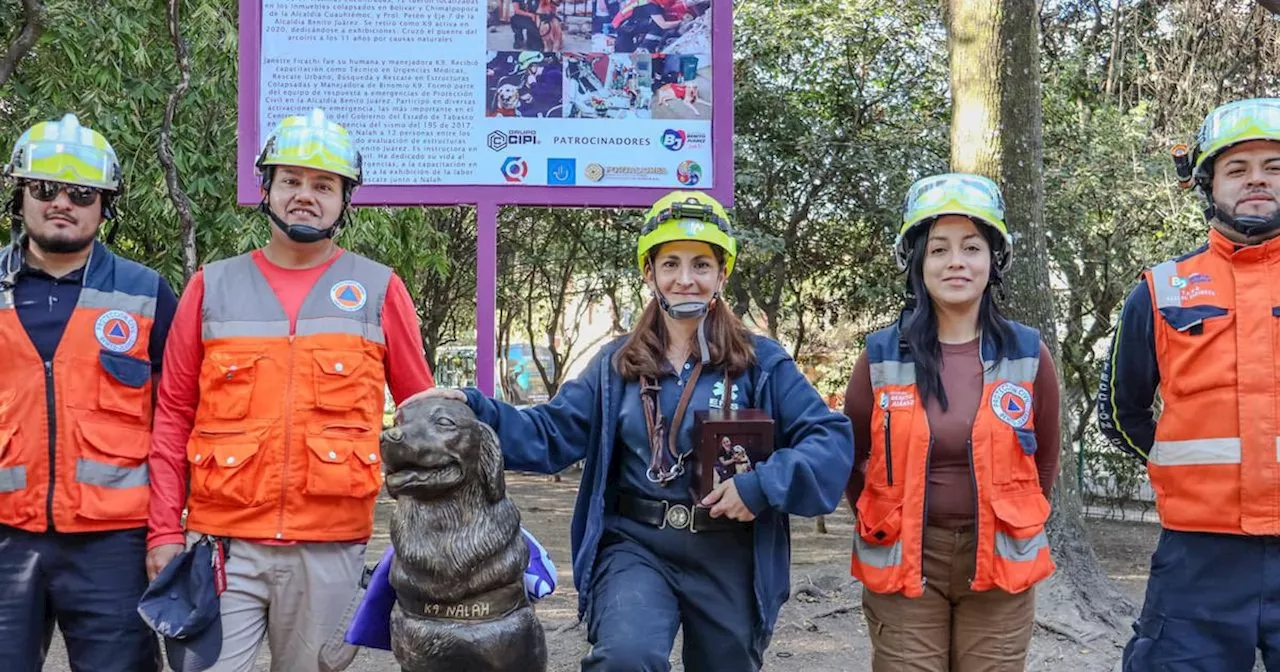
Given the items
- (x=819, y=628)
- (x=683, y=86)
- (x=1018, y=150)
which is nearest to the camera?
(x=683, y=86)

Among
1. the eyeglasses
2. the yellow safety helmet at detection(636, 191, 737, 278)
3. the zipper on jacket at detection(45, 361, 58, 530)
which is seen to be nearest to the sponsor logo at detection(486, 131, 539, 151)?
the yellow safety helmet at detection(636, 191, 737, 278)

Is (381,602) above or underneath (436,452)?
underneath

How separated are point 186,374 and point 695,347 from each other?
1718mm

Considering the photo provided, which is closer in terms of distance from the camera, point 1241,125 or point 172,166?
point 1241,125

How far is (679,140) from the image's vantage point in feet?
19.0

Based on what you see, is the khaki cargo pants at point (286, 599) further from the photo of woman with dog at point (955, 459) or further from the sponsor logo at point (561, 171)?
the sponsor logo at point (561, 171)

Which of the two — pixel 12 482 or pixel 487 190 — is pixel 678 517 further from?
pixel 487 190

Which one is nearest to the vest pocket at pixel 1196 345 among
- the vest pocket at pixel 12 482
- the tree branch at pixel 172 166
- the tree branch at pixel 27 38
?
the vest pocket at pixel 12 482

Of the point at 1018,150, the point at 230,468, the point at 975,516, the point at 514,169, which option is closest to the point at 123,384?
the point at 230,468

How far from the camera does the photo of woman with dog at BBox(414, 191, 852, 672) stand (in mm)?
3617

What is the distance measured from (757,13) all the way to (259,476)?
32.4 feet

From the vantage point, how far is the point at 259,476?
3.73m

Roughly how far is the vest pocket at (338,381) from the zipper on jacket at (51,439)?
35.3 inches

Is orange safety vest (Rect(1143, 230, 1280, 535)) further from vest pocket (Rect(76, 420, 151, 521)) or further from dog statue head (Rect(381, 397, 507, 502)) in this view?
vest pocket (Rect(76, 420, 151, 521))
